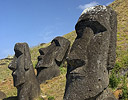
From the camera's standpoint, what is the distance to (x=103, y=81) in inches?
170

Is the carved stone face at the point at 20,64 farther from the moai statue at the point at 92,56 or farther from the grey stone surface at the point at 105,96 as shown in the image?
the grey stone surface at the point at 105,96

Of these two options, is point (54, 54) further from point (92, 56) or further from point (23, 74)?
point (92, 56)

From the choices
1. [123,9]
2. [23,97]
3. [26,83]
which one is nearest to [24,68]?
[26,83]

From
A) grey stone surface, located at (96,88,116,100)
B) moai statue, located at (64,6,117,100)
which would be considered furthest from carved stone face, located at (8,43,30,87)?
grey stone surface, located at (96,88,116,100)

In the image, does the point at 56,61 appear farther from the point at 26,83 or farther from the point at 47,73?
the point at 26,83

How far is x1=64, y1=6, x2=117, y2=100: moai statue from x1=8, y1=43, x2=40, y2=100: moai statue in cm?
466

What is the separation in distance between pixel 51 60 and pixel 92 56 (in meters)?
8.87

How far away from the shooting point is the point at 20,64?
352 inches

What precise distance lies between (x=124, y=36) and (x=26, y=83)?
14834mm

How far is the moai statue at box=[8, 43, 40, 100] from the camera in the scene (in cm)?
891

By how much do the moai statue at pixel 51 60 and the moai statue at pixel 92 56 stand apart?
8349mm

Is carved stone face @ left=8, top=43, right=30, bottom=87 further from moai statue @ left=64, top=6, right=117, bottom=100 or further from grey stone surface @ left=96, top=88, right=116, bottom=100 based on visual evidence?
grey stone surface @ left=96, top=88, right=116, bottom=100

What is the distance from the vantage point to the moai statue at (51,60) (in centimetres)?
1294

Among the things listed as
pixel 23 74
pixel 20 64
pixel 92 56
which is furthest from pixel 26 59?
pixel 92 56
